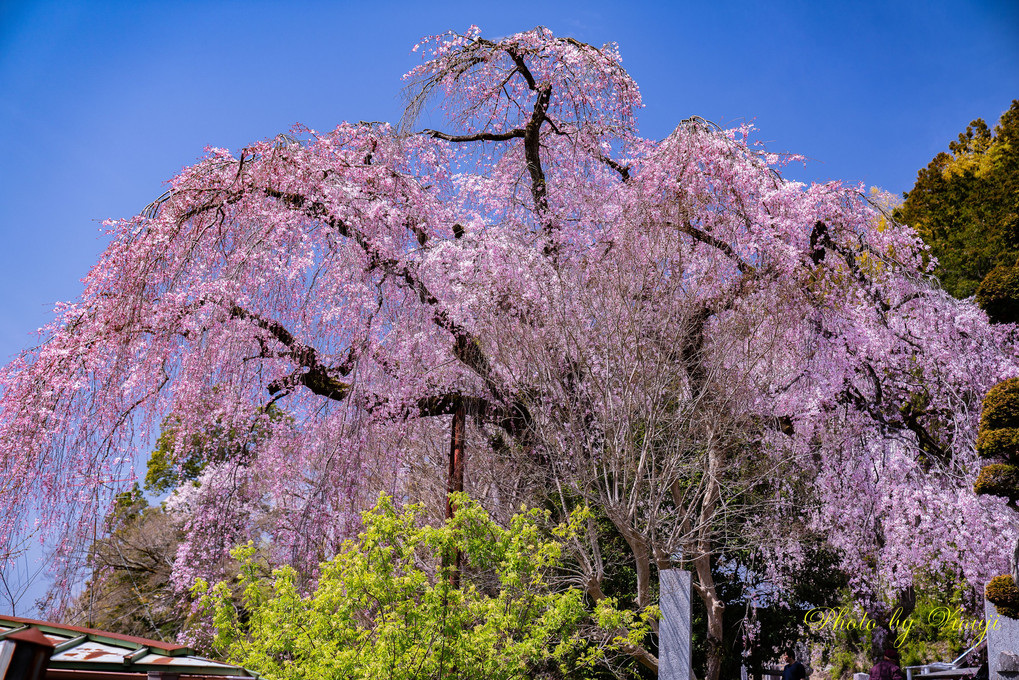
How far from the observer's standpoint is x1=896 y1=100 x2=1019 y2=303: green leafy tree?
21.6 metres

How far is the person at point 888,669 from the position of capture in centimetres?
1060

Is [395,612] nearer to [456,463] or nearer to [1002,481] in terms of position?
[456,463]

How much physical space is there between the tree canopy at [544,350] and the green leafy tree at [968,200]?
10181 millimetres

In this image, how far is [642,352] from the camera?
9992 millimetres

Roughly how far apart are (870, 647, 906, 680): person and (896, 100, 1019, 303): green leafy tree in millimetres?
13313

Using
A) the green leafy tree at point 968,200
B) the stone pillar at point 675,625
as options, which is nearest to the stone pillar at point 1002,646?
the stone pillar at point 675,625

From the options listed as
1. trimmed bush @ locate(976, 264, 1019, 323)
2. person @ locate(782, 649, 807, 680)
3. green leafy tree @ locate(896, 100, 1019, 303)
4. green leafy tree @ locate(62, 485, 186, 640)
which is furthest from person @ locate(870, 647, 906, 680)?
green leafy tree @ locate(896, 100, 1019, 303)

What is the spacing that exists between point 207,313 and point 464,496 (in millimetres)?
4129

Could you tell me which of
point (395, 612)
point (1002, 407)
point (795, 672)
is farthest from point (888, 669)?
point (395, 612)

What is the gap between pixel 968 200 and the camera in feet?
78.6

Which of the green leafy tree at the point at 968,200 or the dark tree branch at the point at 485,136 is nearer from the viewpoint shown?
the dark tree branch at the point at 485,136

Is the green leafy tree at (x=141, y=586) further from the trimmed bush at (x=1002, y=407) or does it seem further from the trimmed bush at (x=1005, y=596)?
the trimmed bush at (x=1002, y=407)

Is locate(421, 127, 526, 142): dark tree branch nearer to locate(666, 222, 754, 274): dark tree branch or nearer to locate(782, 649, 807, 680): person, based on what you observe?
locate(666, 222, 754, 274): dark tree branch

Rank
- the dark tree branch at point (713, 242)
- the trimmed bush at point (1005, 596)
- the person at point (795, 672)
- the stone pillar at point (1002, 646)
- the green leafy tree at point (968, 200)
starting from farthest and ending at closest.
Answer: the green leafy tree at point (968, 200), the dark tree branch at point (713, 242), the person at point (795, 672), the stone pillar at point (1002, 646), the trimmed bush at point (1005, 596)
